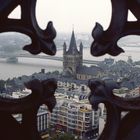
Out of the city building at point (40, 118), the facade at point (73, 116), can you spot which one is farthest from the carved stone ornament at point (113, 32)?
the facade at point (73, 116)

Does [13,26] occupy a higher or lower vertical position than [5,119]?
higher

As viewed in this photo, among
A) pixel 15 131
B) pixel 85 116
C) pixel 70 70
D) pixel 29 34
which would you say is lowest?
pixel 85 116

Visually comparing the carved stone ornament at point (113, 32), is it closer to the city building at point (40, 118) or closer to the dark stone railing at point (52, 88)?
the dark stone railing at point (52, 88)

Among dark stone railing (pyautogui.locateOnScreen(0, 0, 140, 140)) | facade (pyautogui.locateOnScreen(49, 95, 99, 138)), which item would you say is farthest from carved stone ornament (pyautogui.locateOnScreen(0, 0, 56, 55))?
facade (pyautogui.locateOnScreen(49, 95, 99, 138))

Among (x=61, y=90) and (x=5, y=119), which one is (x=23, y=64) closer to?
(x=61, y=90)

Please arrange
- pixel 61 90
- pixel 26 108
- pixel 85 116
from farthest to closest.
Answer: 1. pixel 61 90
2. pixel 85 116
3. pixel 26 108

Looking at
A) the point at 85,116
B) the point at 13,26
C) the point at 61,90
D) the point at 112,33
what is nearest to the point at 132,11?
the point at 112,33

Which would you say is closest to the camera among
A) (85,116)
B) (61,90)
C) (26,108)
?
(26,108)
